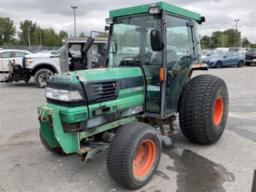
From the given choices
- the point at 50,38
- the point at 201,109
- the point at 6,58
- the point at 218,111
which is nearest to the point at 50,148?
the point at 201,109

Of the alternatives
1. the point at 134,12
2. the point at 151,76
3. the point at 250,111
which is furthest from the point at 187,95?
the point at 250,111

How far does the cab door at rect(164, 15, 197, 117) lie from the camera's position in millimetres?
3919

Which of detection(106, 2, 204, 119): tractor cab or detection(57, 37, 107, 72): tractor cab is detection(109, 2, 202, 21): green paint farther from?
detection(57, 37, 107, 72): tractor cab

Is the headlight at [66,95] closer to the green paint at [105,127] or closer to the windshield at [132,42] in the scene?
the green paint at [105,127]

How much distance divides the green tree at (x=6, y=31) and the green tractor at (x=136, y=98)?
67.0 meters

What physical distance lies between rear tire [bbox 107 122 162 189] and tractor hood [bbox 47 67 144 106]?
1.70 ft

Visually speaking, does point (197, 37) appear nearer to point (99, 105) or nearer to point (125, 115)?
point (125, 115)

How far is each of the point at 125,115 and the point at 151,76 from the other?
0.69 metres

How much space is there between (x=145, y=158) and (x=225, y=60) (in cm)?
1932

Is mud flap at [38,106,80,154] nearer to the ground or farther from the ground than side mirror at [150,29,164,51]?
nearer to the ground

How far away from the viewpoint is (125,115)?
12.3 ft

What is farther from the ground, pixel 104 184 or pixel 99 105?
pixel 99 105

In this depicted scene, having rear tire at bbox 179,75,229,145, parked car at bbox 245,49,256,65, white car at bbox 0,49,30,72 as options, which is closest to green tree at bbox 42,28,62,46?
parked car at bbox 245,49,256,65

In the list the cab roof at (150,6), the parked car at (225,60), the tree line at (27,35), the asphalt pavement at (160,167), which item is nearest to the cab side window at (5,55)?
the asphalt pavement at (160,167)
